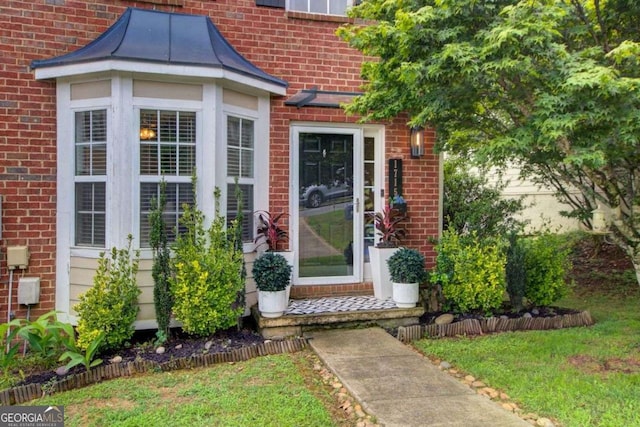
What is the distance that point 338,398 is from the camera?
12.4ft

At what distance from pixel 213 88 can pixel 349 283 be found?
2992 millimetres

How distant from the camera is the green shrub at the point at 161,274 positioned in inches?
191

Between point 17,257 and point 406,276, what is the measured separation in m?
4.21

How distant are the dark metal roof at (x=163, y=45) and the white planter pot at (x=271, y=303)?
94.3 inches

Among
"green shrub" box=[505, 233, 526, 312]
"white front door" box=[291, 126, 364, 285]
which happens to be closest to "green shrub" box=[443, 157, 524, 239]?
"green shrub" box=[505, 233, 526, 312]

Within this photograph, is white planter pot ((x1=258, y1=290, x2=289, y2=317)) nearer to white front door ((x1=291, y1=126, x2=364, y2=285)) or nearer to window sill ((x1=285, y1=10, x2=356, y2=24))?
white front door ((x1=291, y1=126, x2=364, y2=285))

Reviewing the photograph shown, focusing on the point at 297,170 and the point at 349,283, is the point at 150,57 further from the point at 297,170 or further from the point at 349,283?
the point at 349,283

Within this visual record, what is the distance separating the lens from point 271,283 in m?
5.08

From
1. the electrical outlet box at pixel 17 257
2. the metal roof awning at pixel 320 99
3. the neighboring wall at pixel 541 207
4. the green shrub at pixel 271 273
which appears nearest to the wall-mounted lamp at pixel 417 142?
the metal roof awning at pixel 320 99

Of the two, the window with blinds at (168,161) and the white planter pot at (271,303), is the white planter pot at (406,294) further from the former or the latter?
the window with blinds at (168,161)

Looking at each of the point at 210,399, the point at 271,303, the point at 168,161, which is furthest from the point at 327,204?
the point at 210,399

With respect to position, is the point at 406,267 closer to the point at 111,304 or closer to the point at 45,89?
the point at 111,304

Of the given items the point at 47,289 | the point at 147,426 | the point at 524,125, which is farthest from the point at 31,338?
the point at 524,125

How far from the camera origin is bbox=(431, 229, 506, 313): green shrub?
5621 millimetres
